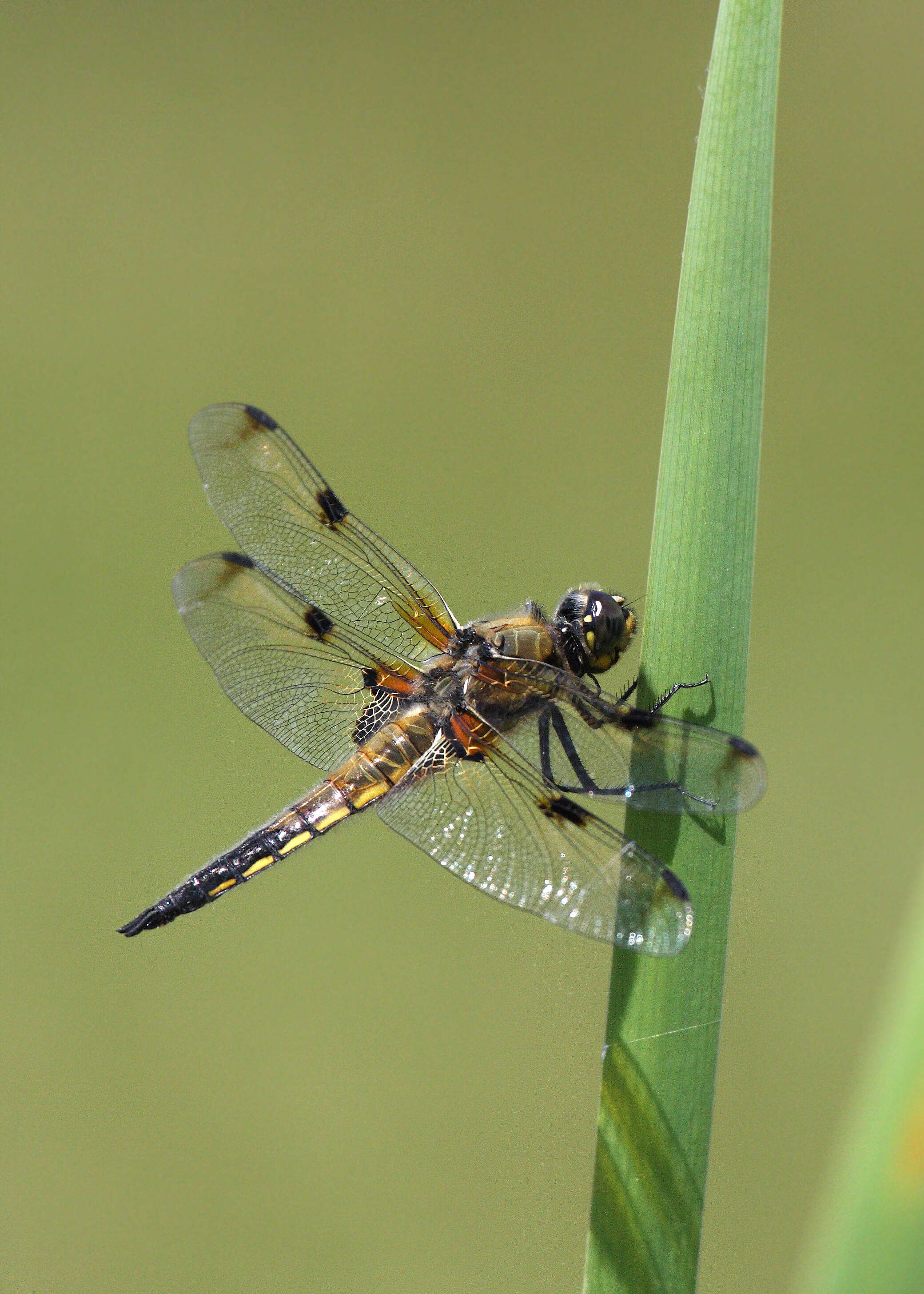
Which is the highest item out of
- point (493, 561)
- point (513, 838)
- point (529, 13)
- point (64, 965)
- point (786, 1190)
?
point (529, 13)

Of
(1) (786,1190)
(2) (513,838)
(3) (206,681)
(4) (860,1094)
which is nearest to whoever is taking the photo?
(4) (860,1094)

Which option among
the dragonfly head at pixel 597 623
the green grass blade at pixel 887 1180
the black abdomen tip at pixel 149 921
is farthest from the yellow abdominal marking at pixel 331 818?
the green grass blade at pixel 887 1180

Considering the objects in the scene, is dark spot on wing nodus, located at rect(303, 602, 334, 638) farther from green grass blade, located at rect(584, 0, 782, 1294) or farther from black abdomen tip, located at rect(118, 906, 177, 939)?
green grass blade, located at rect(584, 0, 782, 1294)

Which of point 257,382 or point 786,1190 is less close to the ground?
point 257,382

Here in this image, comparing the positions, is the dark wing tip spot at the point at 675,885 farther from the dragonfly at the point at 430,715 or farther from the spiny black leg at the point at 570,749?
the spiny black leg at the point at 570,749

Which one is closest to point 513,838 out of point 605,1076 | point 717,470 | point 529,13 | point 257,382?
point 605,1076

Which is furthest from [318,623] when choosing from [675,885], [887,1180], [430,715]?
[887,1180]

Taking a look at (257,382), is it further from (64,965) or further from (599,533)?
(64,965)
